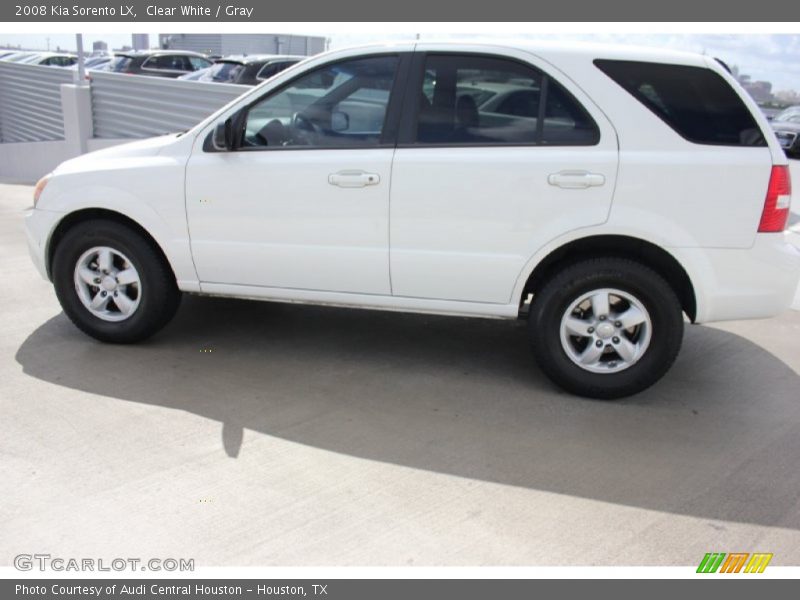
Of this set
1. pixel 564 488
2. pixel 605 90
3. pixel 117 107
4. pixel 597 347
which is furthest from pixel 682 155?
pixel 117 107

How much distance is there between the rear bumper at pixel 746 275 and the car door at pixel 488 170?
60 cm

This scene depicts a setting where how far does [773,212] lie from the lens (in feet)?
13.4

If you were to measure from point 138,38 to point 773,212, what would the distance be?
1321 inches

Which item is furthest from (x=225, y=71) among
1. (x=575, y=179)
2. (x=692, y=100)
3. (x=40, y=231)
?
(x=692, y=100)

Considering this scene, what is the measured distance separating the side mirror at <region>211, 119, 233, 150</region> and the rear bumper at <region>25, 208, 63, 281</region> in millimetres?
1192

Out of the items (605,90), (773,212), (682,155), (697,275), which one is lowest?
(697,275)

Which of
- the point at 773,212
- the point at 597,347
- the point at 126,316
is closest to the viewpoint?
the point at 773,212

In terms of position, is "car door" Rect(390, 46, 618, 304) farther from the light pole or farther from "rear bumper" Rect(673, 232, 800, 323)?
the light pole

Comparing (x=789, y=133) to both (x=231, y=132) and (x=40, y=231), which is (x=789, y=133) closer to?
(x=231, y=132)

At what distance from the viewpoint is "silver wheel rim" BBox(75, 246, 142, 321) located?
4.98 meters

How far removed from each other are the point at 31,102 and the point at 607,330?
13.4 metres

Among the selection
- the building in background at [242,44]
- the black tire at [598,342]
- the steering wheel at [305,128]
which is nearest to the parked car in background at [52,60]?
the building in background at [242,44]

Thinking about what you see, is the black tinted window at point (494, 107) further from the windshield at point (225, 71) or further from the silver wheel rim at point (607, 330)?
the windshield at point (225, 71)

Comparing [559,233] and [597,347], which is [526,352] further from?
[559,233]
